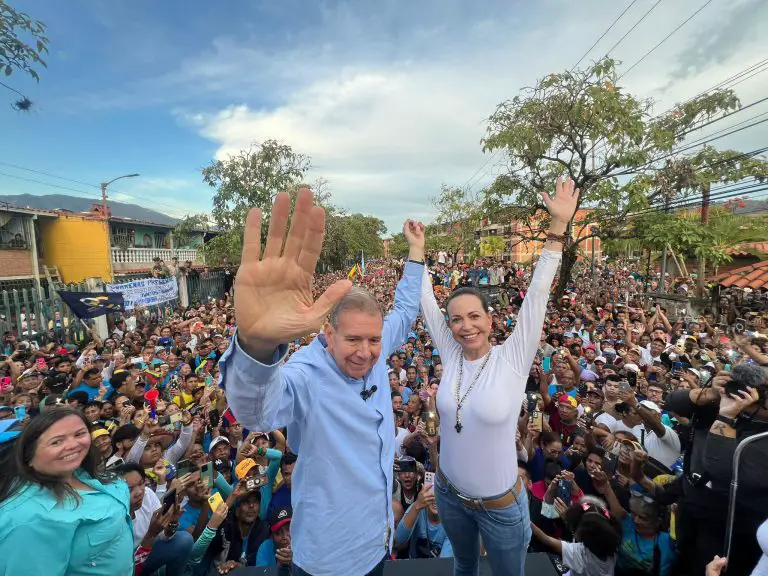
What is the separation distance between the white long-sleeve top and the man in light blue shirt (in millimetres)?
358

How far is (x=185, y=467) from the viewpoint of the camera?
3.53m

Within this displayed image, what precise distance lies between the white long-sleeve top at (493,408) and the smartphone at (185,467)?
2.54 m

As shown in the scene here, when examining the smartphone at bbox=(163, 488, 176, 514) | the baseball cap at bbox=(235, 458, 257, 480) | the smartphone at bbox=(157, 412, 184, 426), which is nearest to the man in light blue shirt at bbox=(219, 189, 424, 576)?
the smartphone at bbox=(163, 488, 176, 514)

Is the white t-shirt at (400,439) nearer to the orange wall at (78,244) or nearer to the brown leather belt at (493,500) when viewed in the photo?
the brown leather belt at (493,500)

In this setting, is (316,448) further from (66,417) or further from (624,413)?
(624,413)

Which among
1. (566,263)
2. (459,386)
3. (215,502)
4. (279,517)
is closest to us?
(459,386)

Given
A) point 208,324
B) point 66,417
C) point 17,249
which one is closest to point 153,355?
point 208,324

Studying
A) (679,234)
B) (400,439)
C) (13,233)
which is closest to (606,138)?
(679,234)

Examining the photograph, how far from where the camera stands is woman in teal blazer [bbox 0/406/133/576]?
138cm

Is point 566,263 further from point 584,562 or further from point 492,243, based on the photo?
point 584,562

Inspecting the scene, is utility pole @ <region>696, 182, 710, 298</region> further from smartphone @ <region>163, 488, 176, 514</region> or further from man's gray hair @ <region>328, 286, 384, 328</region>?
smartphone @ <region>163, 488, 176, 514</region>

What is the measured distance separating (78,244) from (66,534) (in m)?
18.8

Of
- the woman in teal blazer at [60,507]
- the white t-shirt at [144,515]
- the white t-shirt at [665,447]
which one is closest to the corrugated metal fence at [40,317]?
the white t-shirt at [144,515]

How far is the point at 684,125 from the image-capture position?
995cm
